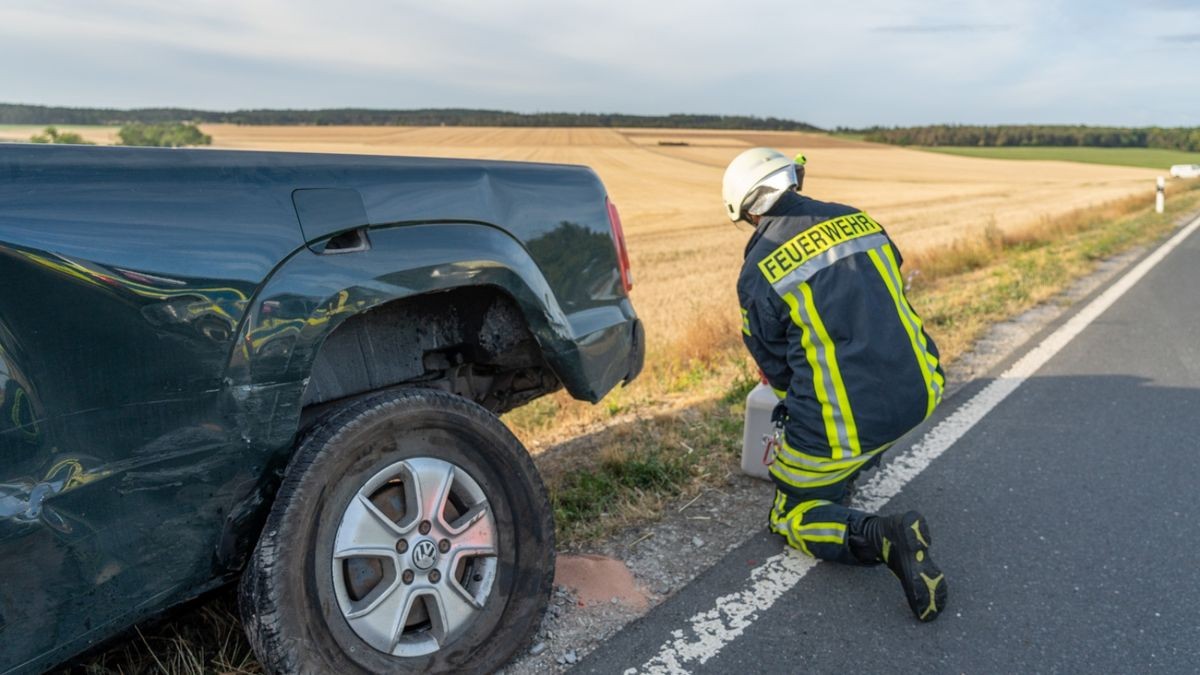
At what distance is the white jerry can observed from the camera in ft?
12.9

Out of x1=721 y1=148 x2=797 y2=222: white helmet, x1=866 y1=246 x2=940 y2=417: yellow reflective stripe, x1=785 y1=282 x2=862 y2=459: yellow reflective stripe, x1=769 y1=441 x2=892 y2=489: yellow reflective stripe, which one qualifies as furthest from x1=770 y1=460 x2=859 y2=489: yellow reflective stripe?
x1=721 y1=148 x2=797 y2=222: white helmet

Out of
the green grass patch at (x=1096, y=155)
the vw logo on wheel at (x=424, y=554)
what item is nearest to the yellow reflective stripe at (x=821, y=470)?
the vw logo on wheel at (x=424, y=554)

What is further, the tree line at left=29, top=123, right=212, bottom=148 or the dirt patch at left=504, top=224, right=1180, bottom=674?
the dirt patch at left=504, top=224, right=1180, bottom=674

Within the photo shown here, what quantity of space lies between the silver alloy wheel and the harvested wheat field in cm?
101

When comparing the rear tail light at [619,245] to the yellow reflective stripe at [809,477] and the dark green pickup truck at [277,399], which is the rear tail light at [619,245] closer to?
the dark green pickup truck at [277,399]

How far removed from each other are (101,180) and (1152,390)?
5807 millimetres

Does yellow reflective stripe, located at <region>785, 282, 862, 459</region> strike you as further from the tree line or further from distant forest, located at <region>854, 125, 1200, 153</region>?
distant forest, located at <region>854, 125, 1200, 153</region>

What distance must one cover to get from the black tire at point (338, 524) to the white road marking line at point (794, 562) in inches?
16.8

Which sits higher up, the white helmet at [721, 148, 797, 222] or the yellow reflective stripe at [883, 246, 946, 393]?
the white helmet at [721, 148, 797, 222]

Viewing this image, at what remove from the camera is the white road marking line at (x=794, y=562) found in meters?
2.69

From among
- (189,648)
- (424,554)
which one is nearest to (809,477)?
(424,554)

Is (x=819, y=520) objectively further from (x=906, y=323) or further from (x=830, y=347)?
(x=906, y=323)

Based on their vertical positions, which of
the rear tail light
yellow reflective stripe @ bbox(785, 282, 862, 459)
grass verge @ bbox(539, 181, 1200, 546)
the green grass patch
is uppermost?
the rear tail light

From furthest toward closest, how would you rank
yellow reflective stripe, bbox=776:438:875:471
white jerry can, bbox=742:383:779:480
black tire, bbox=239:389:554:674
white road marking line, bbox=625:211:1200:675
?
white jerry can, bbox=742:383:779:480 → yellow reflective stripe, bbox=776:438:875:471 → white road marking line, bbox=625:211:1200:675 → black tire, bbox=239:389:554:674
